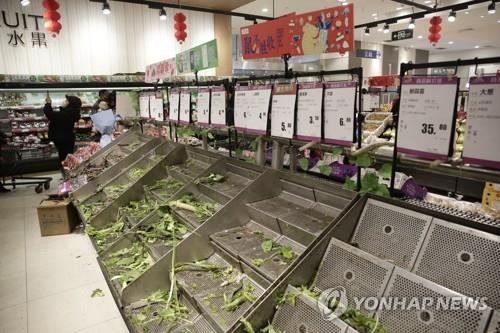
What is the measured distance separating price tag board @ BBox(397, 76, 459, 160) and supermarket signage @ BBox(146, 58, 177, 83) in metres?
3.49

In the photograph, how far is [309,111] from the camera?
2135 mm

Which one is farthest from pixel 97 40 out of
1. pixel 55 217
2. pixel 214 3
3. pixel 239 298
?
pixel 239 298

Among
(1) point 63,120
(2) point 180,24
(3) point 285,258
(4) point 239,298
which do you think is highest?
(2) point 180,24

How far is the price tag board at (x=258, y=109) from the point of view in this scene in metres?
2.54

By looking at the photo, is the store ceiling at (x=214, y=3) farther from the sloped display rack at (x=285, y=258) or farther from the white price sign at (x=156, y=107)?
the sloped display rack at (x=285, y=258)

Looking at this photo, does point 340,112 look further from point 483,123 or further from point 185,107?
point 185,107

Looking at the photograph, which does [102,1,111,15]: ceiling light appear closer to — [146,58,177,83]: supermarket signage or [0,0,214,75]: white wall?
[0,0,214,75]: white wall

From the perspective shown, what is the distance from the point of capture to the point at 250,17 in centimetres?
1097

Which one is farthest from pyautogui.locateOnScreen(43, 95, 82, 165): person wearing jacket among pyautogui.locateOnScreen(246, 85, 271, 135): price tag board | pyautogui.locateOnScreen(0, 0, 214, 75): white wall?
pyautogui.locateOnScreen(246, 85, 271, 135): price tag board

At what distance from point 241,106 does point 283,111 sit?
58 centimetres

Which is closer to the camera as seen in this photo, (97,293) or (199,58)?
(97,293)

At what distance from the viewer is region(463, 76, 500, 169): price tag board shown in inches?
51.4

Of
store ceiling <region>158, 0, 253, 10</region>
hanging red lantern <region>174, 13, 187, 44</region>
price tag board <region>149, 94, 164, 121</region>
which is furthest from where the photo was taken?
store ceiling <region>158, 0, 253, 10</region>

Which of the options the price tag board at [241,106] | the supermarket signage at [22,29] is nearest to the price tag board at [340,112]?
the price tag board at [241,106]
